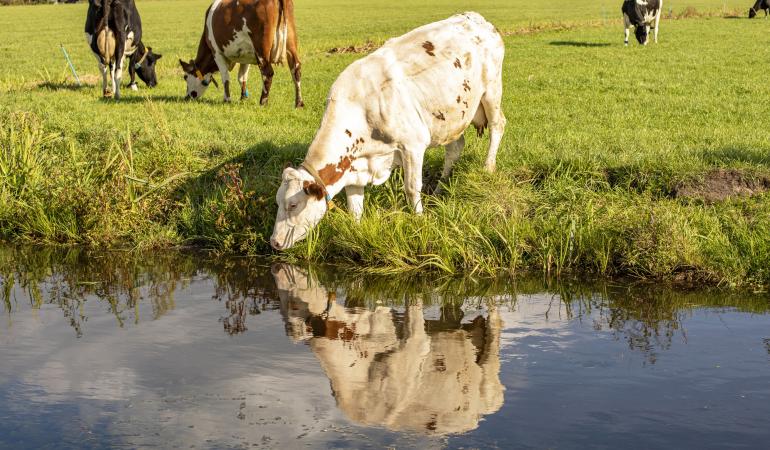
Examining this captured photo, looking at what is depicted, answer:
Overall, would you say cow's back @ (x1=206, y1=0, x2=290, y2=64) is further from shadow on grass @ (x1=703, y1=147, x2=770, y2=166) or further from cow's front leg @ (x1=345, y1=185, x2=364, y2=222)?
shadow on grass @ (x1=703, y1=147, x2=770, y2=166)

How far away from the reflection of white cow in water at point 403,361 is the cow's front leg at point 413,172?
1.73 metres

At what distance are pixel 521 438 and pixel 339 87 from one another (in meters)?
5.07

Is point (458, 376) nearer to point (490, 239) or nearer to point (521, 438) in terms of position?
point (521, 438)

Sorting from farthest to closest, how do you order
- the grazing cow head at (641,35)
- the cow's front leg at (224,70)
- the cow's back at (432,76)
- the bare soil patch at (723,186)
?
the grazing cow head at (641,35)
the cow's front leg at (224,70)
the bare soil patch at (723,186)
the cow's back at (432,76)

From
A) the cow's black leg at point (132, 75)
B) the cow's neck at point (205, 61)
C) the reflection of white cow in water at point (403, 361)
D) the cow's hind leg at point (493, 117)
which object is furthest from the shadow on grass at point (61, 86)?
the reflection of white cow in water at point (403, 361)

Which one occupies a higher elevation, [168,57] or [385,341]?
[168,57]

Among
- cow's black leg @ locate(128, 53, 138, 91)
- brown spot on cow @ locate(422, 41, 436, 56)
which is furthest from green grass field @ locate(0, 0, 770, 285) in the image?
brown spot on cow @ locate(422, 41, 436, 56)

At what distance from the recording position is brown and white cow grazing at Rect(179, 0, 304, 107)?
16.2 m

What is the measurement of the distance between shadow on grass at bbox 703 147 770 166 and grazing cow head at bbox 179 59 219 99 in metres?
9.08

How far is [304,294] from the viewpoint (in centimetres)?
909

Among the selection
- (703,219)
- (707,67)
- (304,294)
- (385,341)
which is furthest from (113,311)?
(707,67)

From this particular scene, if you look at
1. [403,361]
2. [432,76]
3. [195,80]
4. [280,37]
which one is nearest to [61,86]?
[195,80]

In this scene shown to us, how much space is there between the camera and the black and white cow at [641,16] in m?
28.3

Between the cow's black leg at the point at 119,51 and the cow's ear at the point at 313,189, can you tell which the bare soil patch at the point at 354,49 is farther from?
the cow's ear at the point at 313,189
